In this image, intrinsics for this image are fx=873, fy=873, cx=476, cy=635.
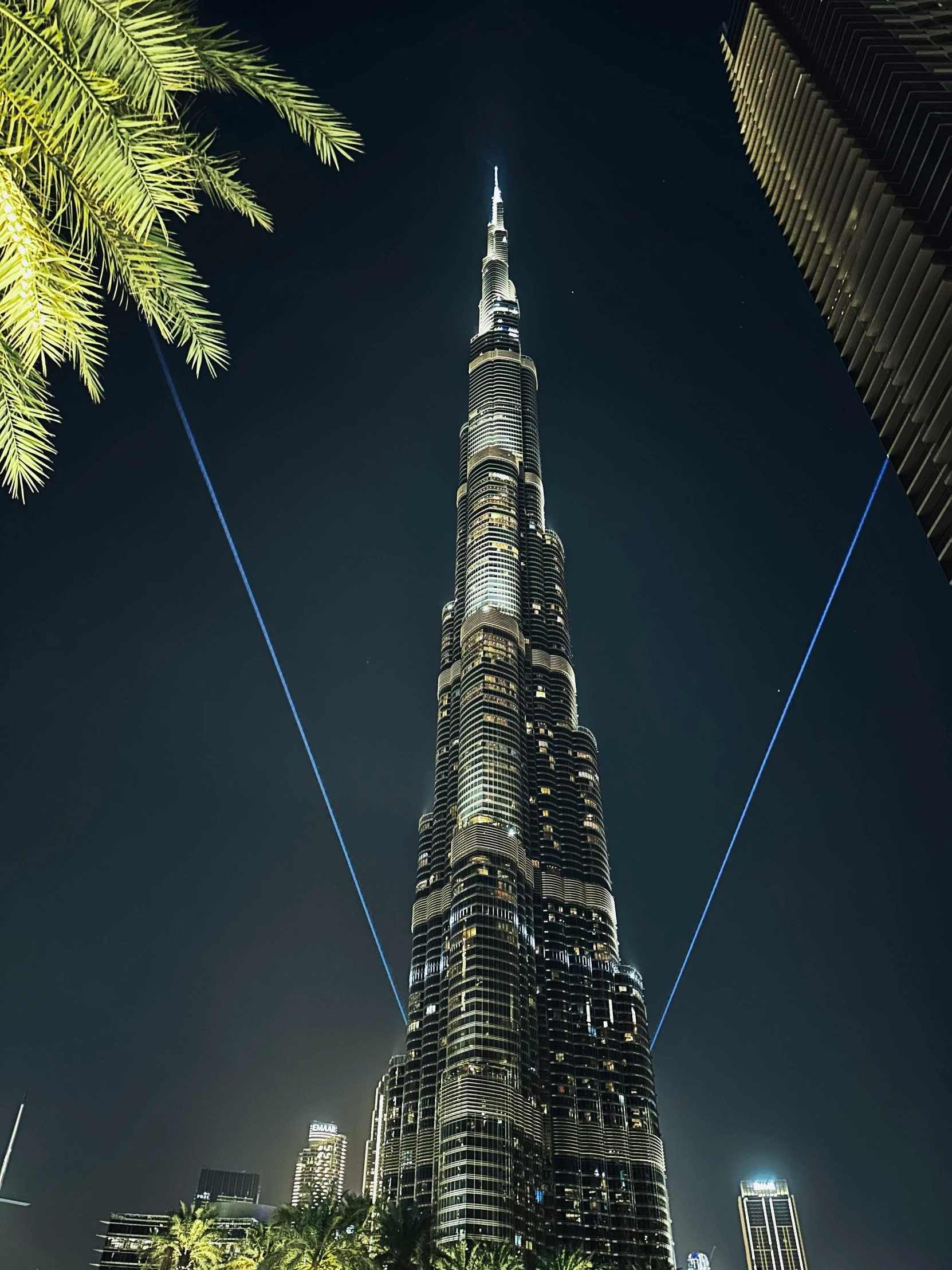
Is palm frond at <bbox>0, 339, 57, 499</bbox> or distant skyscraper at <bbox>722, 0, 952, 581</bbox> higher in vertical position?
distant skyscraper at <bbox>722, 0, 952, 581</bbox>

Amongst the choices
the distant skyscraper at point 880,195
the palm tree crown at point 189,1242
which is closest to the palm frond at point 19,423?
the distant skyscraper at point 880,195

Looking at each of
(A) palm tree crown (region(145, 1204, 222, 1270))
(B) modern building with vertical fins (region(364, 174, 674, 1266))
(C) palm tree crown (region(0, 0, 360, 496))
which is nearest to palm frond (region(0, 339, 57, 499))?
(C) palm tree crown (region(0, 0, 360, 496))

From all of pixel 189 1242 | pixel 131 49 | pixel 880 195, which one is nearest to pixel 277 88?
pixel 131 49

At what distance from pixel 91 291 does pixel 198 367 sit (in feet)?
3.46

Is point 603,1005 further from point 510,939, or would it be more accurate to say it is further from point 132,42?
point 132,42

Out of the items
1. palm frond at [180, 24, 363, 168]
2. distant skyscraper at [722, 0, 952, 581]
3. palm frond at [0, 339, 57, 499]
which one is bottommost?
palm frond at [0, 339, 57, 499]

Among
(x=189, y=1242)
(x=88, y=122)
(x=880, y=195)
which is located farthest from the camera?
(x=189, y=1242)

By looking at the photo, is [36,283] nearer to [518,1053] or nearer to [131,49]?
[131,49]

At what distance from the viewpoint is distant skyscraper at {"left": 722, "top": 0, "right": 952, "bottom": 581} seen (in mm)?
31141

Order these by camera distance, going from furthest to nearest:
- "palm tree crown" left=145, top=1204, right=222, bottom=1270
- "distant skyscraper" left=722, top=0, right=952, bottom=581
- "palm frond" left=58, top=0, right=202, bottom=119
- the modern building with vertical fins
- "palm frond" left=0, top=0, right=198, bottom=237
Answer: the modern building with vertical fins, "palm tree crown" left=145, top=1204, right=222, bottom=1270, "distant skyscraper" left=722, top=0, right=952, bottom=581, "palm frond" left=58, top=0, right=202, bottom=119, "palm frond" left=0, top=0, right=198, bottom=237

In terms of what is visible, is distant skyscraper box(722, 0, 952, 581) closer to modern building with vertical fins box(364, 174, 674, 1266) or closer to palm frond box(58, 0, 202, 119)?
palm frond box(58, 0, 202, 119)

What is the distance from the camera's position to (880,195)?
34250 millimetres

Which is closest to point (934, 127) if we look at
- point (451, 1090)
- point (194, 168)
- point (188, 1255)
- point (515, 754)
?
point (194, 168)

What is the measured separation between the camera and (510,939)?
16250 cm
